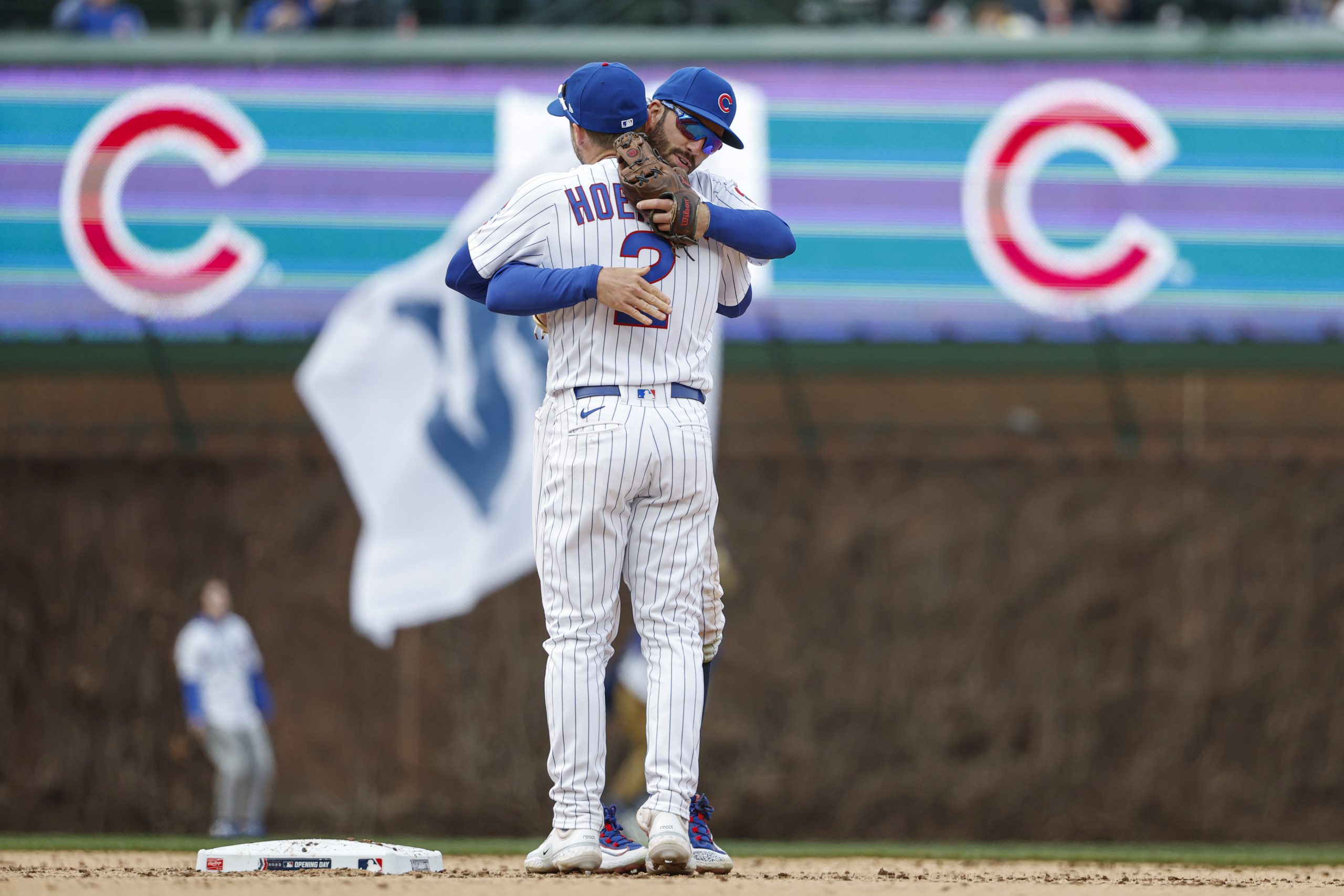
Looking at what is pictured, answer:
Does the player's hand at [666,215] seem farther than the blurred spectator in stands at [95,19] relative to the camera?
No

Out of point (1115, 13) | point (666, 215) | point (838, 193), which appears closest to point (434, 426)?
point (838, 193)

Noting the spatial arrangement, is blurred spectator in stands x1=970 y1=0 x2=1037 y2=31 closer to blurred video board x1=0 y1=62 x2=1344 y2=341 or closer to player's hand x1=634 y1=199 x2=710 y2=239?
blurred video board x1=0 y1=62 x2=1344 y2=341

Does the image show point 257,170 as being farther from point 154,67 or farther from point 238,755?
point 238,755

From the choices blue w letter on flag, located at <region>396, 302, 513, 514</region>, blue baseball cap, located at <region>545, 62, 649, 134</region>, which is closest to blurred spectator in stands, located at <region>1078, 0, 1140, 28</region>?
blue w letter on flag, located at <region>396, 302, 513, 514</region>

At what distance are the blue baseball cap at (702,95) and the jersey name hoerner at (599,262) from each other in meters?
0.22

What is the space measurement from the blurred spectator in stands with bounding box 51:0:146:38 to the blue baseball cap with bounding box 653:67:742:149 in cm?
884

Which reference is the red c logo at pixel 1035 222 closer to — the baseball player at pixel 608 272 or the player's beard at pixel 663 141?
the baseball player at pixel 608 272

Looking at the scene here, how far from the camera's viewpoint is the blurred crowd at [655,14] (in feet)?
38.4

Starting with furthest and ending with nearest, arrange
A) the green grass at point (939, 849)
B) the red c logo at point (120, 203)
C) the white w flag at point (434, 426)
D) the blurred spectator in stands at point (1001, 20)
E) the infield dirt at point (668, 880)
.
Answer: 1. the red c logo at point (120, 203)
2. the blurred spectator in stands at point (1001, 20)
3. the white w flag at point (434, 426)
4. the green grass at point (939, 849)
5. the infield dirt at point (668, 880)

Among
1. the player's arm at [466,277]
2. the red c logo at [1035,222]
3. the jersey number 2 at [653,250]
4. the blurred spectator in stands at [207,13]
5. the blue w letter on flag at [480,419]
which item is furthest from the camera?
the blurred spectator in stands at [207,13]

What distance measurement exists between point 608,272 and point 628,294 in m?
0.07

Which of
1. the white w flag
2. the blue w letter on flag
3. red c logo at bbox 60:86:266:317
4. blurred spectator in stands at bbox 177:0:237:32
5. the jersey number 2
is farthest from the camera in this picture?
blurred spectator in stands at bbox 177:0:237:32

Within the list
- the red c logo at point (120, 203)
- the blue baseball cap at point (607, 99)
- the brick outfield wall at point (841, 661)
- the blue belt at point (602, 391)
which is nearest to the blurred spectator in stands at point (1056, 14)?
the brick outfield wall at point (841, 661)

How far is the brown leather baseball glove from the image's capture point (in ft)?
13.8
